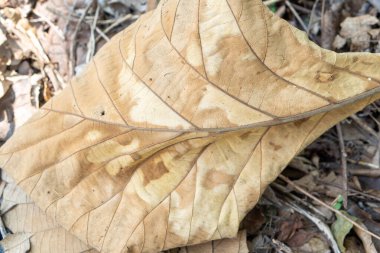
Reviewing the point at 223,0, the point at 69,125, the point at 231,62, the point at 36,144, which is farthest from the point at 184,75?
the point at 36,144

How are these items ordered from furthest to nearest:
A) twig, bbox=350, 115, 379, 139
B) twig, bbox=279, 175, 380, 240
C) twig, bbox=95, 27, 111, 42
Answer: twig, bbox=95, 27, 111, 42, twig, bbox=350, 115, 379, 139, twig, bbox=279, 175, 380, 240

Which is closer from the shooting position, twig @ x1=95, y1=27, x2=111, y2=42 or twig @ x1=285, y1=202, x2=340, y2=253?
twig @ x1=285, y1=202, x2=340, y2=253

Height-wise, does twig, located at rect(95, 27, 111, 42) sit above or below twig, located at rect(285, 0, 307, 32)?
above

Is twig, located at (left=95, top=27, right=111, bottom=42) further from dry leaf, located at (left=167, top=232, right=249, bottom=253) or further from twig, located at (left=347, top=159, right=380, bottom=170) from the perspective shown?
twig, located at (left=347, top=159, right=380, bottom=170)

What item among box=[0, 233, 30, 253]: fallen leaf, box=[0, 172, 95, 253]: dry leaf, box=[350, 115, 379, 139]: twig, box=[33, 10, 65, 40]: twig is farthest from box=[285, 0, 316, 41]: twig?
box=[0, 233, 30, 253]: fallen leaf

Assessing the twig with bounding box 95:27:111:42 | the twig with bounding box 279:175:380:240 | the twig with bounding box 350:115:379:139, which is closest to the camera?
the twig with bounding box 279:175:380:240
